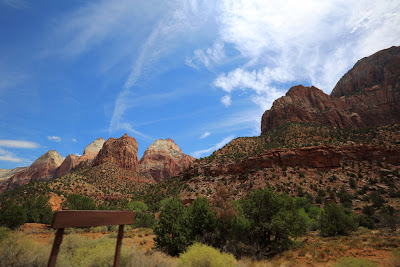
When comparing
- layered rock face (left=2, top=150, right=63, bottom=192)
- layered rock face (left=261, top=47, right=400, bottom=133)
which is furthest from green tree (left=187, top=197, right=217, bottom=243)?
layered rock face (left=2, top=150, right=63, bottom=192)

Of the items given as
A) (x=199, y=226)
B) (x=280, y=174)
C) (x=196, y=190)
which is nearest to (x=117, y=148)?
(x=196, y=190)

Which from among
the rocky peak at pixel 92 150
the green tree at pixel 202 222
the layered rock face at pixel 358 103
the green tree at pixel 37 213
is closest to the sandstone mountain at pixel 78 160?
the rocky peak at pixel 92 150

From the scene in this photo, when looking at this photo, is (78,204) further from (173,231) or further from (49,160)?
(49,160)

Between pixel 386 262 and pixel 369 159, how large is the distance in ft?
138

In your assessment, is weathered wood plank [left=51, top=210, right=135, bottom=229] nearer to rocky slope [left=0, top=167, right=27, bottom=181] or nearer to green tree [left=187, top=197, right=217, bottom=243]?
green tree [left=187, top=197, right=217, bottom=243]

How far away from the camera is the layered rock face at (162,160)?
13500cm

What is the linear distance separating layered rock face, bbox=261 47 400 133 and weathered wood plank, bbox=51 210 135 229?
74803 mm

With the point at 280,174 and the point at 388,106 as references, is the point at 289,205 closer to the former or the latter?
the point at 280,174

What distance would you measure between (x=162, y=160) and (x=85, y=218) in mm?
143710

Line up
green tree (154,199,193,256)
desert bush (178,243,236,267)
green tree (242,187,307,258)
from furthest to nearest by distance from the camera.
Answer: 1. green tree (242,187,307,258)
2. green tree (154,199,193,256)
3. desert bush (178,243,236,267)

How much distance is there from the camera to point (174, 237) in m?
12.8

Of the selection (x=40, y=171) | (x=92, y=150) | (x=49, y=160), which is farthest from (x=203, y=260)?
(x=49, y=160)

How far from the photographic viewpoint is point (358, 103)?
83.5 metres

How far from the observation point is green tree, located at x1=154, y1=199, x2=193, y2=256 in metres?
12.5
